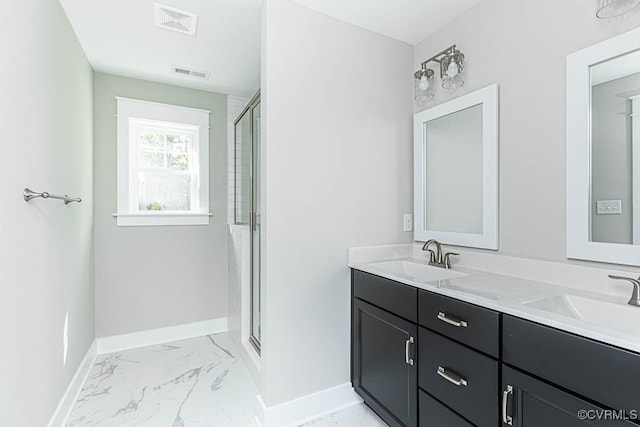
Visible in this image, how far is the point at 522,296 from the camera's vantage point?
1262 mm

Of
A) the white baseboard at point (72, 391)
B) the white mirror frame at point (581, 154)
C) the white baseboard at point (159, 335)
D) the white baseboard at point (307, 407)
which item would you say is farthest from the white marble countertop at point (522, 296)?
the white baseboard at point (159, 335)

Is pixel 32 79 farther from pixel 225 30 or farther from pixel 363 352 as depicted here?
pixel 363 352

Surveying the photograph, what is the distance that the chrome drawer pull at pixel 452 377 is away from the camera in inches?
50.6

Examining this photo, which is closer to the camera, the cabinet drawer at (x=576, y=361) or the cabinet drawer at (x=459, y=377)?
the cabinet drawer at (x=576, y=361)

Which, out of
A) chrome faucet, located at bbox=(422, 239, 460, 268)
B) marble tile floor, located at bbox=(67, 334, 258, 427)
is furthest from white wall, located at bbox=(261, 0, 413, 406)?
marble tile floor, located at bbox=(67, 334, 258, 427)

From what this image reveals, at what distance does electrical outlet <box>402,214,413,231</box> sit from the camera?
230 centimetres

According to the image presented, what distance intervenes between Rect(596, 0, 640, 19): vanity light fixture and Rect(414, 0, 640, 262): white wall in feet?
0.09

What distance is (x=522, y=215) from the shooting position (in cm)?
166

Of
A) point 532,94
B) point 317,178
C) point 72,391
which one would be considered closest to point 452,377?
point 317,178

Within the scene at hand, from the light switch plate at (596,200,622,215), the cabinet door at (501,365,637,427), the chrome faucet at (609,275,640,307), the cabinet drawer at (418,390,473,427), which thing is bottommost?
the cabinet drawer at (418,390,473,427)

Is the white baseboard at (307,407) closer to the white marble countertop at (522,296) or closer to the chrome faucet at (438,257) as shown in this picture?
the white marble countertop at (522,296)

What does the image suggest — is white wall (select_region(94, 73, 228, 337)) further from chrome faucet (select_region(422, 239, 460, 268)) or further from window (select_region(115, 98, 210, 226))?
chrome faucet (select_region(422, 239, 460, 268))

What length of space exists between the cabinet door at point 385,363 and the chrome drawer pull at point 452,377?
0.17 metres

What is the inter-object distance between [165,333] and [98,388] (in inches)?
32.6
